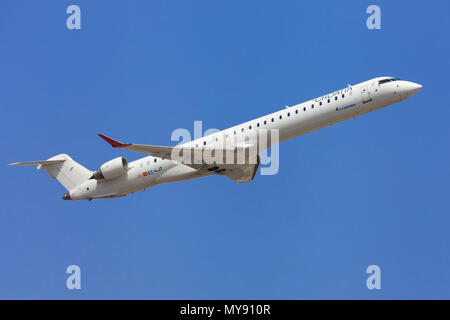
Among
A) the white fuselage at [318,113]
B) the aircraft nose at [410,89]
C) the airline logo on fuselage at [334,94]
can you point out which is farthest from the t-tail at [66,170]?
the aircraft nose at [410,89]

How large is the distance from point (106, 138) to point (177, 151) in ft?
11.4

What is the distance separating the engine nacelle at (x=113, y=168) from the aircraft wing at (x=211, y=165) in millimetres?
2751

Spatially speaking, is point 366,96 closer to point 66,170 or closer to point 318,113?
point 318,113

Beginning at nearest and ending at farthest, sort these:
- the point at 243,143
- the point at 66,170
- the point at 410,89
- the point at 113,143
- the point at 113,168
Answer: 1. the point at 113,143
2. the point at 410,89
3. the point at 243,143
4. the point at 113,168
5. the point at 66,170

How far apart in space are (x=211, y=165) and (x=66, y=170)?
8.21 m

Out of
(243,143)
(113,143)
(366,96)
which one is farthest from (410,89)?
(113,143)

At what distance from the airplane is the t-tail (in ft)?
7.05

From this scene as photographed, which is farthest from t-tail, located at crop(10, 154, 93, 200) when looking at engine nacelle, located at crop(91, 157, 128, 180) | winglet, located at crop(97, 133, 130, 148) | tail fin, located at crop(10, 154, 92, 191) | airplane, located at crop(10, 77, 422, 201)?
winglet, located at crop(97, 133, 130, 148)

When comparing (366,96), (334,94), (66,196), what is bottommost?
(66,196)

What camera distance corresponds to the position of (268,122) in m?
26.5

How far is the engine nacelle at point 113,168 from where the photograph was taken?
92.1 feet

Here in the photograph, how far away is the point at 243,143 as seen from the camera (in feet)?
87.8

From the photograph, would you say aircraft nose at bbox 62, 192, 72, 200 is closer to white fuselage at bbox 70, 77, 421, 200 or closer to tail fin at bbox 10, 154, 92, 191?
tail fin at bbox 10, 154, 92, 191

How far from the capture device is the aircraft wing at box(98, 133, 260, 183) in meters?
24.9
